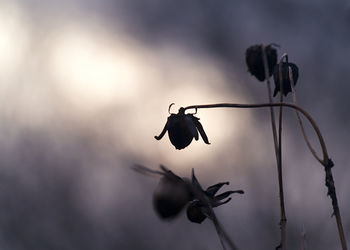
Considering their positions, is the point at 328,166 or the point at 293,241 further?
the point at 293,241

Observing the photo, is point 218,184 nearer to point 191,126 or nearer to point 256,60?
point 191,126

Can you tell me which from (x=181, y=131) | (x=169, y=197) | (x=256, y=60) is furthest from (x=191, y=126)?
(x=169, y=197)

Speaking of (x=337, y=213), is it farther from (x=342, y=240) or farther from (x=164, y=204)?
(x=164, y=204)

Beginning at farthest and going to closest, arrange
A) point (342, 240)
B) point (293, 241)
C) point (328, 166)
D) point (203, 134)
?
1. point (293, 241)
2. point (203, 134)
3. point (328, 166)
4. point (342, 240)

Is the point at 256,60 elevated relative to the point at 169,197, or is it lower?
elevated

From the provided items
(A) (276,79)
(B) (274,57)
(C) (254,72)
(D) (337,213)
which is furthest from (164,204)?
(A) (276,79)

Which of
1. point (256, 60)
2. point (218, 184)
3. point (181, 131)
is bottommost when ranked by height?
point (218, 184)

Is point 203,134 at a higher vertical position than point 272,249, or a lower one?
higher

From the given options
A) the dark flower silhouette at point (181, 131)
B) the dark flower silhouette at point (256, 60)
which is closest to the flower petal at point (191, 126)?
the dark flower silhouette at point (181, 131)

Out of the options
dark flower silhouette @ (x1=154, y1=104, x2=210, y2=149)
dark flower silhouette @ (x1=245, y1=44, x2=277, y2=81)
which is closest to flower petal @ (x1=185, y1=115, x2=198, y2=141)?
dark flower silhouette @ (x1=154, y1=104, x2=210, y2=149)
